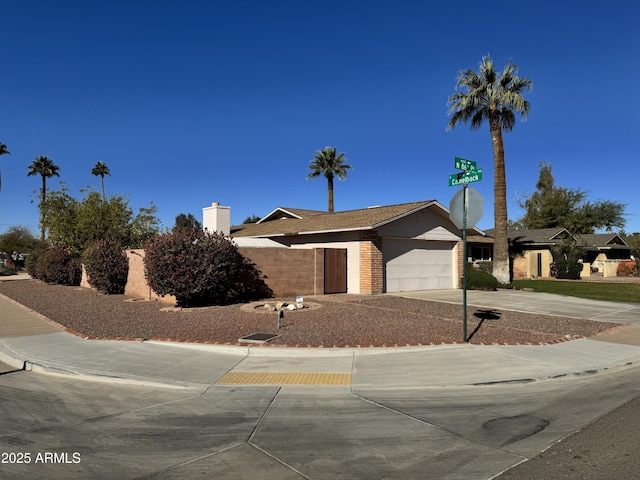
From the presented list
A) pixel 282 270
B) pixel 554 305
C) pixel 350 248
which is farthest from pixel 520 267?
pixel 282 270

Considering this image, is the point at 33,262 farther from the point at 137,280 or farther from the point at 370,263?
the point at 370,263

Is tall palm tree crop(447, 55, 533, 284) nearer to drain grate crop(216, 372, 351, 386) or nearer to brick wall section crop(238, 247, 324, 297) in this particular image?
brick wall section crop(238, 247, 324, 297)

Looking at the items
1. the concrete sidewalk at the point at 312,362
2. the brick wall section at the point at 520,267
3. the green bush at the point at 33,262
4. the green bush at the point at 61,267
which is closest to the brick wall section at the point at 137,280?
the concrete sidewalk at the point at 312,362

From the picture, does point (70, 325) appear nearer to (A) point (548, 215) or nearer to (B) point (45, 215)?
(B) point (45, 215)

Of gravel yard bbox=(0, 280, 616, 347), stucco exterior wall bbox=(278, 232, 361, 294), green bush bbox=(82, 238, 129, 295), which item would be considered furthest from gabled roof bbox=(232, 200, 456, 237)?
green bush bbox=(82, 238, 129, 295)

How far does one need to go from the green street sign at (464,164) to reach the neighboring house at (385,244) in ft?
29.7

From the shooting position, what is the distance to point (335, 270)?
19.3 meters

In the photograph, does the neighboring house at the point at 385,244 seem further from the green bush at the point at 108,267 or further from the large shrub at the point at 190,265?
the green bush at the point at 108,267

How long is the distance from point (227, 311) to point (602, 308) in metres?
12.7

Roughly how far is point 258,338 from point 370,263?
32.8 feet

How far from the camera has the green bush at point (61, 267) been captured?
25.6m

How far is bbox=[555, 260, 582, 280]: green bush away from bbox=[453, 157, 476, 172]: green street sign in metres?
27.6

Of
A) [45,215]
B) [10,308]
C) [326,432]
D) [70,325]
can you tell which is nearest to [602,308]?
[326,432]

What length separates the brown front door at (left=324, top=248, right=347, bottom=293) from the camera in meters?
19.0
